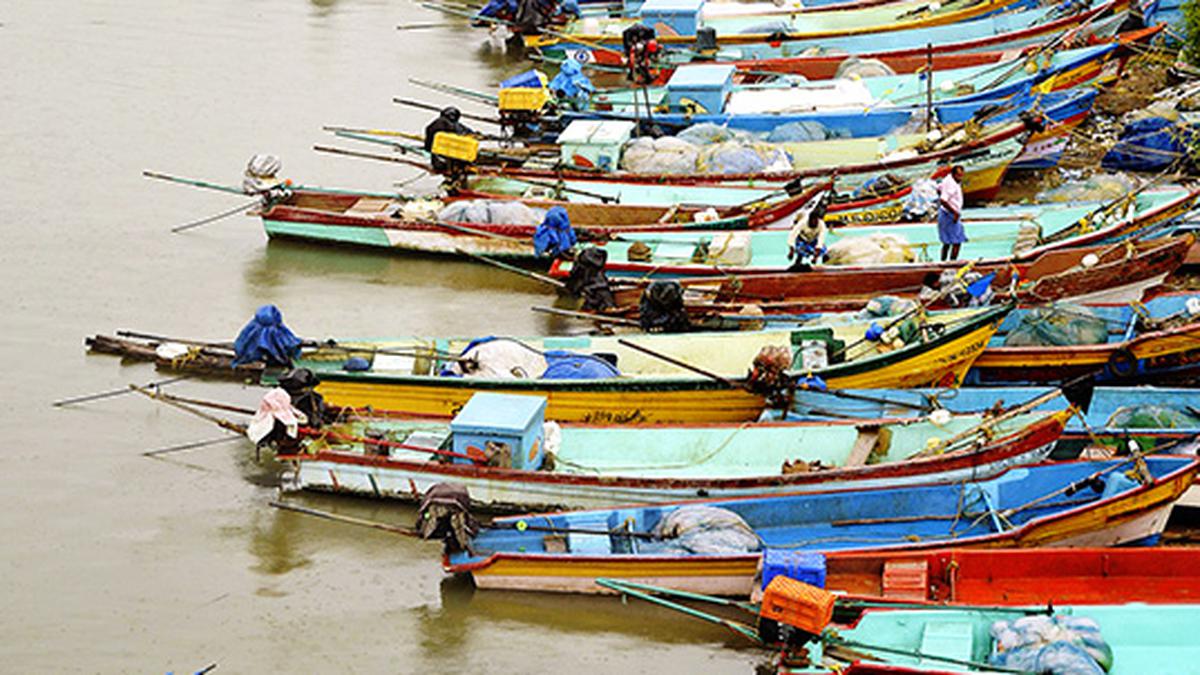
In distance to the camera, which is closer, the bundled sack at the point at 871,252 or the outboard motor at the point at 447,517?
the outboard motor at the point at 447,517

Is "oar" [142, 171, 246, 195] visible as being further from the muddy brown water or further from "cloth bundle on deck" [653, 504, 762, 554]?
"cloth bundle on deck" [653, 504, 762, 554]

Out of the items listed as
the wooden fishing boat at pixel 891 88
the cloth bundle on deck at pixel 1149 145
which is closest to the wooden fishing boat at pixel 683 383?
the cloth bundle on deck at pixel 1149 145

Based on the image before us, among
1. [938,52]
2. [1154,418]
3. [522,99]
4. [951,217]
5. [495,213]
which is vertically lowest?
[1154,418]

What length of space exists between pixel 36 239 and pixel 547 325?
6861 mm

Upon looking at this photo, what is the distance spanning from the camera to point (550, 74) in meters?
25.5

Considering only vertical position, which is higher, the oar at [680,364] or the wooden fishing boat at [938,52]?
the wooden fishing boat at [938,52]

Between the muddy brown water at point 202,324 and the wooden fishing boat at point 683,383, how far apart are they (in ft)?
3.42

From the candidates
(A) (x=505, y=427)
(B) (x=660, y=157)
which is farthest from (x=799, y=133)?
(A) (x=505, y=427)

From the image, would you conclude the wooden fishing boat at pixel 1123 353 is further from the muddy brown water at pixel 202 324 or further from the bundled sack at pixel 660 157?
the bundled sack at pixel 660 157

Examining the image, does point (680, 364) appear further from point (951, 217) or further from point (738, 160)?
point (738, 160)

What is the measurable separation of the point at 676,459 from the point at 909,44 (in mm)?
13564

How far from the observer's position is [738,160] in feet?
59.8

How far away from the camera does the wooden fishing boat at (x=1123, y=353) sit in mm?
12672

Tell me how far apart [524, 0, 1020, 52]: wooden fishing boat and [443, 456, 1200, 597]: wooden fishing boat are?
542 inches
